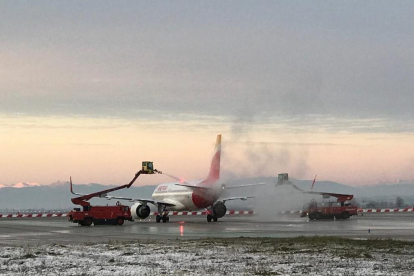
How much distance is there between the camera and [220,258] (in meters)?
25.3

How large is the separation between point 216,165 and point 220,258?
4532cm

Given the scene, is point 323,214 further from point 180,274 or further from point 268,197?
point 180,274

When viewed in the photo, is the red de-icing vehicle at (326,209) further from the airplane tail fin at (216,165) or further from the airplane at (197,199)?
the airplane tail fin at (216,165)

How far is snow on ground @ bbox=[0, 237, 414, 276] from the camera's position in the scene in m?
21.5

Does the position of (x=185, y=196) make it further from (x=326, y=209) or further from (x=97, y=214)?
(x=326, y=209)

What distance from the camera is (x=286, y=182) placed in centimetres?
7675

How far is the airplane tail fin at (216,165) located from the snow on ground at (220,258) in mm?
36371

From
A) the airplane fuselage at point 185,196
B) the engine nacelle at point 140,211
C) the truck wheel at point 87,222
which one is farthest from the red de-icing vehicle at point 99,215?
the airplane fuselage at point 185,196

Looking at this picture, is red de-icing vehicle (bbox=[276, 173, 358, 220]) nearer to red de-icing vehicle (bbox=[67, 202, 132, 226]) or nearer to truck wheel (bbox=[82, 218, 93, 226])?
red de-icing vehicle (bbox=[67, 202, 132, 226])

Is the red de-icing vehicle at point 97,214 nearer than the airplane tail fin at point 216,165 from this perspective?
Yes

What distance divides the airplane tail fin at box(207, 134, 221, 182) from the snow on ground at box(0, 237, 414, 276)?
36.4 m

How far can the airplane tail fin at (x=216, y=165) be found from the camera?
Answer: 70.2 m

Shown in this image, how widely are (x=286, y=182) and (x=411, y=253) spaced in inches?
1960

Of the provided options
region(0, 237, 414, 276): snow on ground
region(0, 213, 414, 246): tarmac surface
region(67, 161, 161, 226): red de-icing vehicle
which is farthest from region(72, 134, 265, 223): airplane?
region(0, 237, 414, 276): snow on ground
